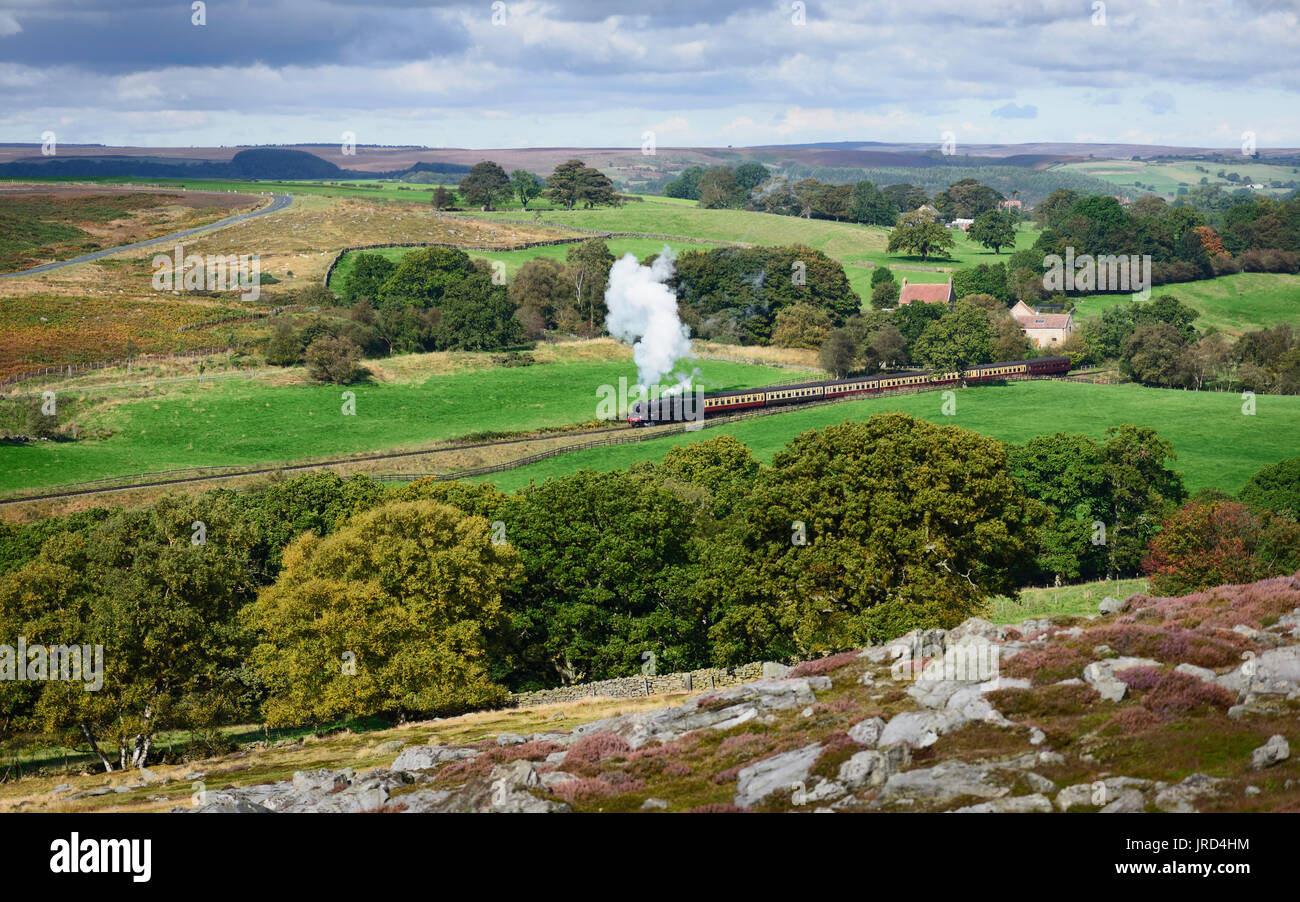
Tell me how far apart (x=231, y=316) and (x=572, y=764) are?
13301 centimetres

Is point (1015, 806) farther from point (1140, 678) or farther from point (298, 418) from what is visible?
point (298, 418)

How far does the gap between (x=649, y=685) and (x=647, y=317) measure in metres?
111

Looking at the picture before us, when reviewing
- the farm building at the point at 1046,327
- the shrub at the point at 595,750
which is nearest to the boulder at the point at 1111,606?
the shrub at the point at 595,750

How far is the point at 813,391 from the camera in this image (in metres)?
137

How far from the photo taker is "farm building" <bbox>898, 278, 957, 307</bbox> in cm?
18525

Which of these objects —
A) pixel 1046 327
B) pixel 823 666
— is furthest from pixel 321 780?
pixel 1046 327

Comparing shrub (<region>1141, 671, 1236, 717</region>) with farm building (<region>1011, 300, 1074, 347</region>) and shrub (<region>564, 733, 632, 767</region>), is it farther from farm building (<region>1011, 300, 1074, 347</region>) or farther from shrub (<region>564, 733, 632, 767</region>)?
farm building (<region>1011, 300, 1074, 347</region>)

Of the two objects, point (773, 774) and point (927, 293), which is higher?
point (927, 293)

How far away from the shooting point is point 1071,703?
35531 mm

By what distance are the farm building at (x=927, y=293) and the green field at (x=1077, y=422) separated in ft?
141

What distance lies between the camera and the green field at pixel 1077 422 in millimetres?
104812

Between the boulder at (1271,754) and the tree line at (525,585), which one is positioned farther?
the tree line at (525,585)

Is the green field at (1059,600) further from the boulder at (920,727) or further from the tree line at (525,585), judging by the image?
the boulder at (920,727)
